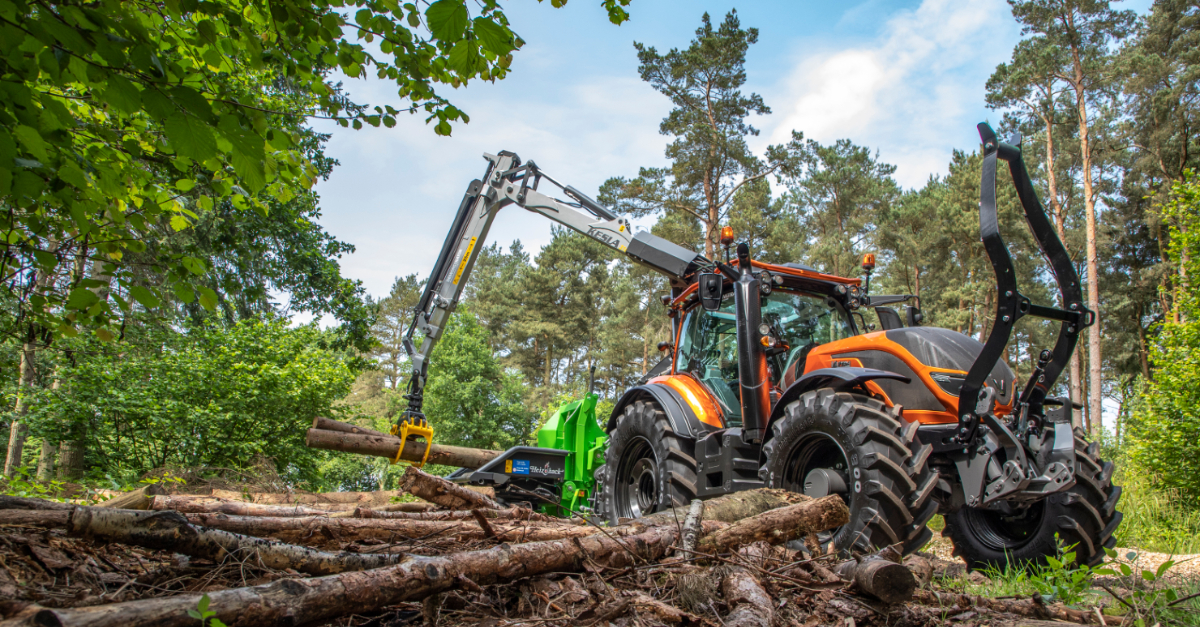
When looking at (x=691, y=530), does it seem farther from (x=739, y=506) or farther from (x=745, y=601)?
(x=745, y=601)

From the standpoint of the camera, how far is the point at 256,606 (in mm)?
1835

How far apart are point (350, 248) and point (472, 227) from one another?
15.9 feet

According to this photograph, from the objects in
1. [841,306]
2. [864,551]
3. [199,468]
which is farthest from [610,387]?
[864,551]

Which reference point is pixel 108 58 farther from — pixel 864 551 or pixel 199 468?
pixel 199 468

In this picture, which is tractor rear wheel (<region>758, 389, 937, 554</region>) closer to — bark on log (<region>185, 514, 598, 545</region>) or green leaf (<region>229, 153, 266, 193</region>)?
bark on log (<region>185, 514, 598, 545</region>)

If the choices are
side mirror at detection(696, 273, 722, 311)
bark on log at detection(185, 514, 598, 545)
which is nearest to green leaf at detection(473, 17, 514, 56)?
bark on log at detection(185, 514, 598, 545)

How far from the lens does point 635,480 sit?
6.45 metres

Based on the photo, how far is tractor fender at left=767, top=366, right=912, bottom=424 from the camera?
13.5 ft

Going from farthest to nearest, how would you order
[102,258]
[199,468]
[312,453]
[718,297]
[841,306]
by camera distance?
[312,453] < [199,468] < [841,306] < [718,297] < [102,258]

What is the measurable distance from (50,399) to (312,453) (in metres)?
3.88

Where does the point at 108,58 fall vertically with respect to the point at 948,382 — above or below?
above

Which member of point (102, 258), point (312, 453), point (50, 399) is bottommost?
point (312, 453)

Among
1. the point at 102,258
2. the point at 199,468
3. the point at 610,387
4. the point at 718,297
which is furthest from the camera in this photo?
the point at 610,387

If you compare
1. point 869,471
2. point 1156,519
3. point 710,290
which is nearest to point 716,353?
point 710,290
